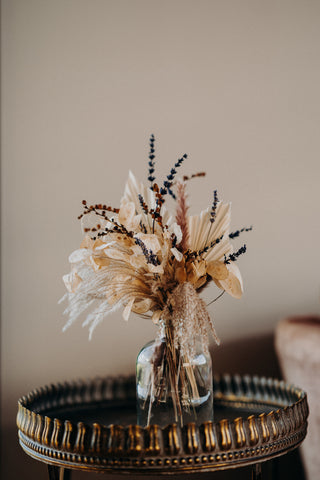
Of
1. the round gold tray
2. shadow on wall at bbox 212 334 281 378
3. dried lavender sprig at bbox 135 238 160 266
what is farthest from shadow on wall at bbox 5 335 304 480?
dried lavender sprig at bbox 135 238 160 266

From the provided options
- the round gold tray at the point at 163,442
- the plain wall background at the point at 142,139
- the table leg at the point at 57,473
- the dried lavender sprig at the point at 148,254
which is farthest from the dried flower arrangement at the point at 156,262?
the plain wall background at the point at 142,139

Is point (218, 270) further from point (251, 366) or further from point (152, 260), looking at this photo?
point (251, 366)

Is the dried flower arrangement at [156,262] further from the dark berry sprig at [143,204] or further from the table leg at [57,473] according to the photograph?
the table leg at [57,473]

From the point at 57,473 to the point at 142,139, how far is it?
1.04 m

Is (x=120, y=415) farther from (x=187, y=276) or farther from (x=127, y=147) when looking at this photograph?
(x=127, y=147)

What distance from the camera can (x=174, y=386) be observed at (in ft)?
3.27

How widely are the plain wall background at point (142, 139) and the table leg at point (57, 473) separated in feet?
1.30

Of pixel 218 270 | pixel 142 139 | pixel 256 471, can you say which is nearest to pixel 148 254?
pixel 218 270

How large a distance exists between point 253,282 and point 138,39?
35.8 inches

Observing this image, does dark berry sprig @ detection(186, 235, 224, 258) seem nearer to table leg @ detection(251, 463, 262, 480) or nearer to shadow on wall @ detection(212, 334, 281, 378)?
table leg @ detection(251, 463, 262, 480)

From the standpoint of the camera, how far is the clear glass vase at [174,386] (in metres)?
1.00

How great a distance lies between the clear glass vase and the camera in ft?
3.28

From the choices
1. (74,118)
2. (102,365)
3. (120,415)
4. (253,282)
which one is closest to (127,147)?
(74,118)

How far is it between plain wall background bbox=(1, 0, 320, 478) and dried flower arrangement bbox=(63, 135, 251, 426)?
0.62 metres
